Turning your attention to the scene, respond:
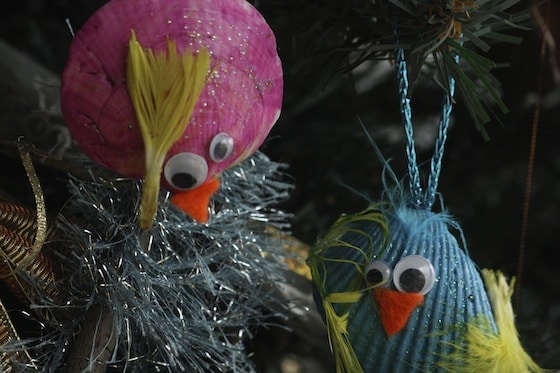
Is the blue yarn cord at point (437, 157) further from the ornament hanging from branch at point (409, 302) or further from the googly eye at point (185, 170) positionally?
the googly eye at point (185, 170)

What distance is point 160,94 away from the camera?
0.26 meters

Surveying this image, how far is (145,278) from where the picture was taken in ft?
1.05

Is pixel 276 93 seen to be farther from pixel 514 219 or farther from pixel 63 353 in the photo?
pixel 514 219

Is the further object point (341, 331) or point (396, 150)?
point (396, 150)

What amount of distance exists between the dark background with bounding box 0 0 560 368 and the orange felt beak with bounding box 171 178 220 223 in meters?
0.17

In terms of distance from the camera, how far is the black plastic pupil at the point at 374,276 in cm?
30

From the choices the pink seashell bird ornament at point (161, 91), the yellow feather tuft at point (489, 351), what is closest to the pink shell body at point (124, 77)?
the pink seashell bird ornament at point (161, 91)

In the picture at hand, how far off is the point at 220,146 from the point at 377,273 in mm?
83

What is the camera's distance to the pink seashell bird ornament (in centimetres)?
26

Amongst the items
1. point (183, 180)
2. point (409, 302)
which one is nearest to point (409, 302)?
point (409, 302)

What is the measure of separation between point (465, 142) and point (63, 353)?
31 centimetres

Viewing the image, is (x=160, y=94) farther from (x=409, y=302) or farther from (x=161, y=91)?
(x=409, y=302)

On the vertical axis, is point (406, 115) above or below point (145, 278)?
above

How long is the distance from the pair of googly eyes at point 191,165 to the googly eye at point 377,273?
0.25 feet
